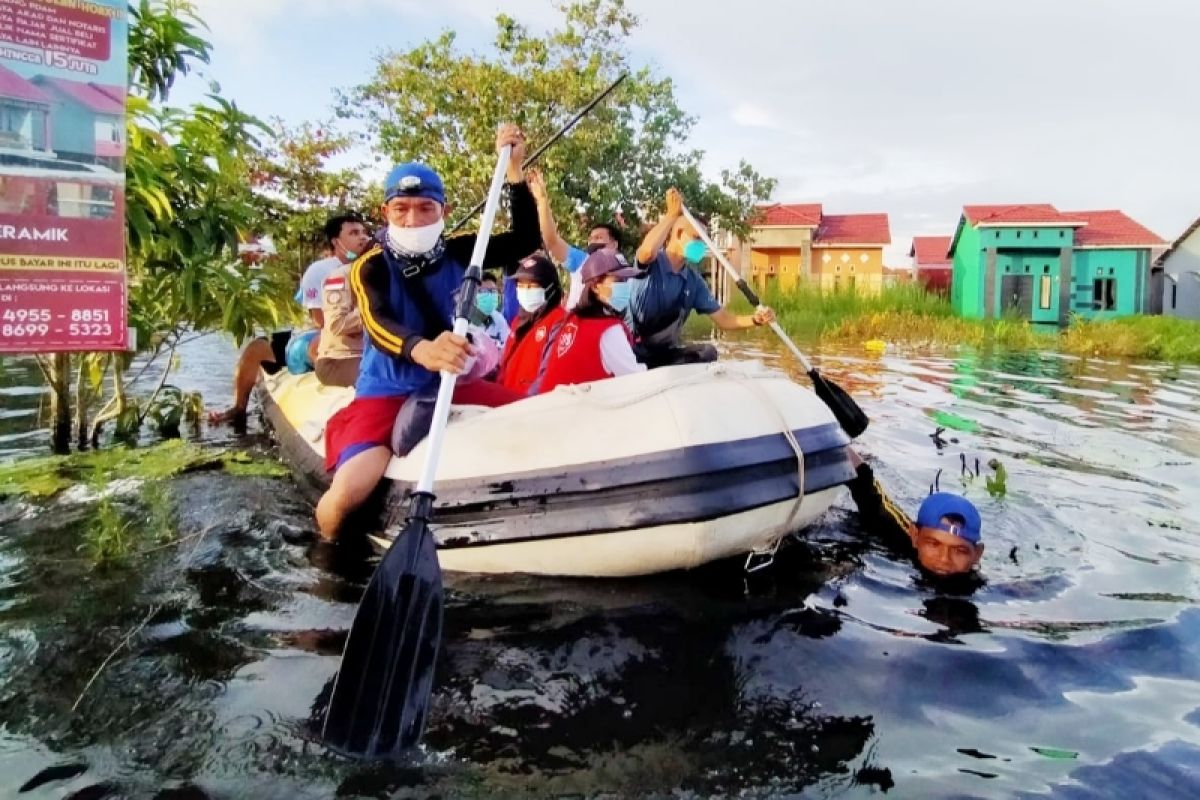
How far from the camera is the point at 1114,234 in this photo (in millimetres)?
24766

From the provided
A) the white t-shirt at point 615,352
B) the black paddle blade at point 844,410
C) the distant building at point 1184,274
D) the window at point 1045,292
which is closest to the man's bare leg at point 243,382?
the white t-shirt at point 615,352

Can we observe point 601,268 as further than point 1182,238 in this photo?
No

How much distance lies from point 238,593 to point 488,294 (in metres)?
2.74

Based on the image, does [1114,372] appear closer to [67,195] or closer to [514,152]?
[514,152]

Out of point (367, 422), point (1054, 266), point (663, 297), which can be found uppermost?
point (1054, 266)

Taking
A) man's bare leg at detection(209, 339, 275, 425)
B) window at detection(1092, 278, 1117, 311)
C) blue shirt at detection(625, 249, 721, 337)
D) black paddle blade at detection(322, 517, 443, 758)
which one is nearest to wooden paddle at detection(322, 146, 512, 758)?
black paddle blade at detection(322, 517, 443, 758)

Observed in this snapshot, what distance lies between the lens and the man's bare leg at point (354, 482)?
3719 millimetres

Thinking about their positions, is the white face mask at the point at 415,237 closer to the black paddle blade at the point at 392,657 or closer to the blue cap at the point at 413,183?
the blue cap at the point at 413,183

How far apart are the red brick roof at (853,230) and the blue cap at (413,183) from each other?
29.1 meters

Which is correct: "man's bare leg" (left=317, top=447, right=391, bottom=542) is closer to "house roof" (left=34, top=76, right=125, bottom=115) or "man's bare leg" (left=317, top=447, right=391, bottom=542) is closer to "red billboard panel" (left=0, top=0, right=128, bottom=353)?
"red billboard panel" (left=0, top=0, right=128, bottom=353)

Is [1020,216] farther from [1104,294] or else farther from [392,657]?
[392,657]

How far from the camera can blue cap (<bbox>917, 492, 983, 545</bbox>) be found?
3719 mm

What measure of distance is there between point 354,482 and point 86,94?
218 centimetres

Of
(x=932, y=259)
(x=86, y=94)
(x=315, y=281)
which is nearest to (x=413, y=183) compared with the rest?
(x=86, y=94)
